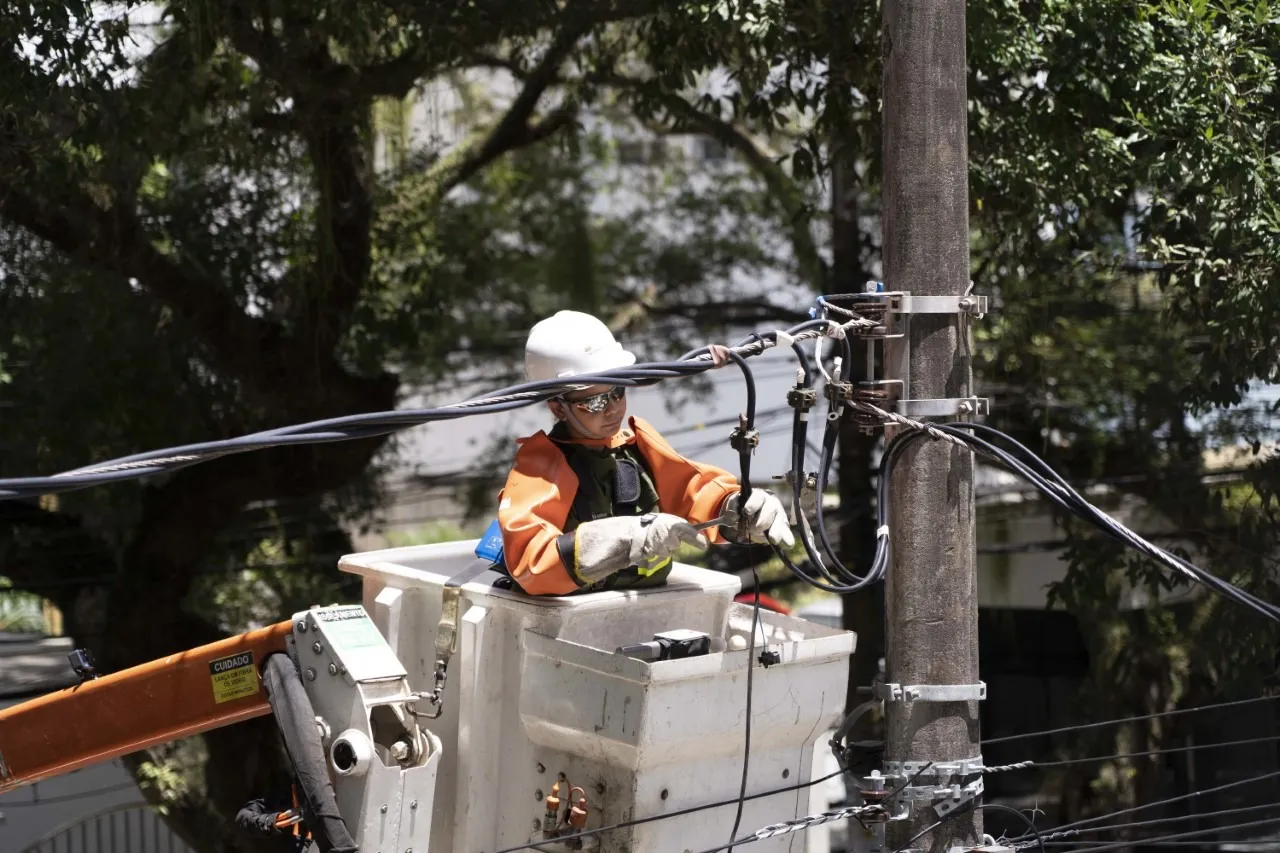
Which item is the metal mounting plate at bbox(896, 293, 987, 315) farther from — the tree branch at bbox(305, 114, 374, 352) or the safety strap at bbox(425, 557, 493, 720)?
the tree branch at bbox(305, 114, 374, 352)

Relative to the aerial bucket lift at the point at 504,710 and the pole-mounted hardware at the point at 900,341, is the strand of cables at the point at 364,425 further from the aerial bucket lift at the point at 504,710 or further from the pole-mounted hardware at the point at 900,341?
the aerial bucket lift at the point at 504,710

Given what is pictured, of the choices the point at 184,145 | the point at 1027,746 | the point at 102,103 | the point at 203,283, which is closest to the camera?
the point at 102,103

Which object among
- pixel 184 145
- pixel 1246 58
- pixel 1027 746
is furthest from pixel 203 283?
pixel 1027 746

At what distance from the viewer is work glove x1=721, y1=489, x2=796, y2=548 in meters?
3.78

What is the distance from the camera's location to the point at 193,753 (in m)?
10.2

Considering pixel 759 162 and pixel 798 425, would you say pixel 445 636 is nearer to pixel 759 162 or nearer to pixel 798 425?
pixel 798 425

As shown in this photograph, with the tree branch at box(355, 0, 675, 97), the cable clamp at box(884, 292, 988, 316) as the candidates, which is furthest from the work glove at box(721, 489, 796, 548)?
the tree branch at box(355, 0, 675, 97)

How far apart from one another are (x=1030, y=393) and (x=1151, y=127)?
12.0ft

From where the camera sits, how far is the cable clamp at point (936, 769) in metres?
3.82

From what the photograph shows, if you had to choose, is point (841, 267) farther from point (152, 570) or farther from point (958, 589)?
point (958, 589)

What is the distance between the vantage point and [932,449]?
3.83 m

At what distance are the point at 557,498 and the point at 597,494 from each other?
0.20m

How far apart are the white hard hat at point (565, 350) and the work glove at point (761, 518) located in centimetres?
53

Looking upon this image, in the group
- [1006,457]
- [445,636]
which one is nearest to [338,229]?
[445,636]
